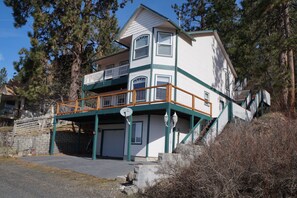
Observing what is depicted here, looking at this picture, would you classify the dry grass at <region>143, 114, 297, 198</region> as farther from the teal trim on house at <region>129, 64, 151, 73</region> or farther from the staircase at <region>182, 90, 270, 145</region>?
the teal trim on house at <region>129, 64, 151, 73</region>

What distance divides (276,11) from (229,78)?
7.91m

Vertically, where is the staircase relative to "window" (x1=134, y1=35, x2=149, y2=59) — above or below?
below

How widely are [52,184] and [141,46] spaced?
12477mm

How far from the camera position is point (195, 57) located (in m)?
22.4

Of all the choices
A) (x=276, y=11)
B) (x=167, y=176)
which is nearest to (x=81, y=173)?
(x=167, y=176)

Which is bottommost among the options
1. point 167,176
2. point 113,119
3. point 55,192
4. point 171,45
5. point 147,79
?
point 55,192

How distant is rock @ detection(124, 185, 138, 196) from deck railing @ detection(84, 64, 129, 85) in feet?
45.2

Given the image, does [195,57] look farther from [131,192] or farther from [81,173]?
[131,192]

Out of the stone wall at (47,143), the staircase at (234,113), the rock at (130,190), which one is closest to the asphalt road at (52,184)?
the rock at (130,190)

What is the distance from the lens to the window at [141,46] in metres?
20.2

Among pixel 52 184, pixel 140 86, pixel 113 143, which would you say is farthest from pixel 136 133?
pixel 52 184

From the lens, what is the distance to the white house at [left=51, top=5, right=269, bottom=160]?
17969 mm

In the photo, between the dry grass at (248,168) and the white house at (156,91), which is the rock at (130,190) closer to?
the dry grass at (248,168)

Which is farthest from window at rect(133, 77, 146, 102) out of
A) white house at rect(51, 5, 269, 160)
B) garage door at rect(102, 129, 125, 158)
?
garage door at rect(102, 129, 125, 158)
